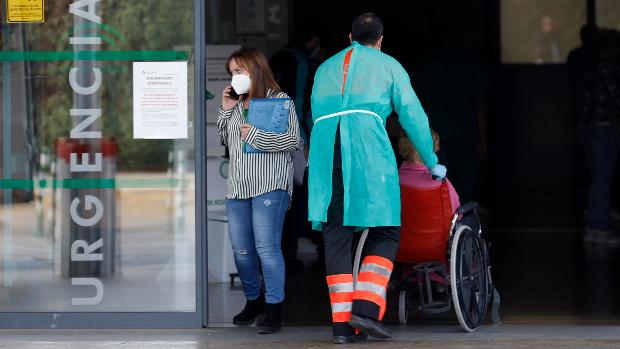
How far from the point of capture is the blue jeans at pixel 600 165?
35.4 feet

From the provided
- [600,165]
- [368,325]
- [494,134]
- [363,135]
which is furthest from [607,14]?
[368,325]

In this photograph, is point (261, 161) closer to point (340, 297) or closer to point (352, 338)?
point (340, 297)

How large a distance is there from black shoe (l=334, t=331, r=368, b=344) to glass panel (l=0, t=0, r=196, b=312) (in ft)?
3.36

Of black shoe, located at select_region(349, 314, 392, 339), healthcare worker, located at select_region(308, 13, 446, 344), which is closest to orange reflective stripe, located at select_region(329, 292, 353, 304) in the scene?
healthcare worker, located at select_region(308, 13, 446, 344)

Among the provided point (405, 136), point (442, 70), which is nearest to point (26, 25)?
point (405, 136)

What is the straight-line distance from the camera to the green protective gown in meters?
6.45

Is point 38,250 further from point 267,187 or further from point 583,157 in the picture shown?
A: point 583,157

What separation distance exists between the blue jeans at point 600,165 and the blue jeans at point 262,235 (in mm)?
4552

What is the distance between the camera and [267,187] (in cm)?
691

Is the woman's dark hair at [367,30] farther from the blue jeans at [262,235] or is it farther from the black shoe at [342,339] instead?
the black shoe at [342,339]

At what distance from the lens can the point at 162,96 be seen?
7.18 m

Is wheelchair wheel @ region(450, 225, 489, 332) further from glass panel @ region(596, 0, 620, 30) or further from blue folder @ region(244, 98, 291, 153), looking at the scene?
glass panel @ region(596, 0, 620, 30)

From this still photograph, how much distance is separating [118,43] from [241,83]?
79 cm

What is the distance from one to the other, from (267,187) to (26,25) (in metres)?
1.69
